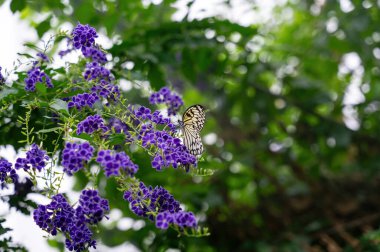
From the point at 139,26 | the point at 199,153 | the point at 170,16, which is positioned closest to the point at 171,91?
the point at 199,153

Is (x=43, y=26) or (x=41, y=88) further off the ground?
(x=43, y=26)

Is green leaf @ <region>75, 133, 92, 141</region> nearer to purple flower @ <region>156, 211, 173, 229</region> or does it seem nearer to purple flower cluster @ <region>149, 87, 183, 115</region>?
purple flower @ <region>156, 211, 173, 229</region>

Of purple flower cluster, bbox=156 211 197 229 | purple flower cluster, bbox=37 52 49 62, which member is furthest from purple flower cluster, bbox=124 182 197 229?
purple flower cluster, bbox=37 52 49 62

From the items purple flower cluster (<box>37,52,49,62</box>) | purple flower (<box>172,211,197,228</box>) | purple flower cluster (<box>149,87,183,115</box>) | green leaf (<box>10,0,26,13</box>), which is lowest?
purple flower (<box>172,211,197,228</box>)

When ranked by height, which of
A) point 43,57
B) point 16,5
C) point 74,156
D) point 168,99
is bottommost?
point 74,156

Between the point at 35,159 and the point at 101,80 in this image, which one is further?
the point at 101,80

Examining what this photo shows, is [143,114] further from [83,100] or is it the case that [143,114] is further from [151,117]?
[83,100]

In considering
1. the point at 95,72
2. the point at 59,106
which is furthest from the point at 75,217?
the point at 95,72
